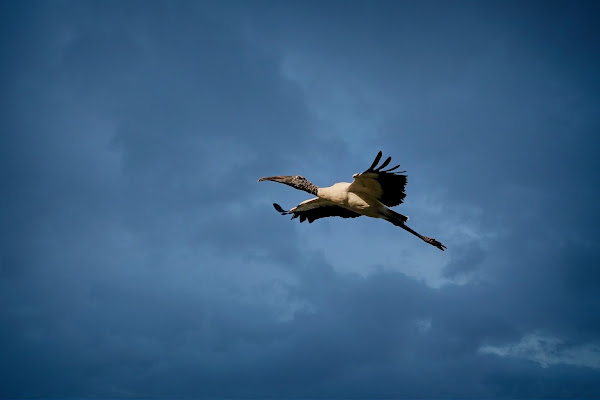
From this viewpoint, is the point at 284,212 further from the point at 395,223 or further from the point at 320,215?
the point at 395,223

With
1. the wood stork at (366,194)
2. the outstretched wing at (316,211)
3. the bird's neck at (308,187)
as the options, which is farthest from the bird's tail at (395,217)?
the bird's neck at (308,187)

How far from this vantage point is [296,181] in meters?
23.5

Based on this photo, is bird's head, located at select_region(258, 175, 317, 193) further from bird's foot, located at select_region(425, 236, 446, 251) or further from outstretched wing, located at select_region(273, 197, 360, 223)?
bird's foot, located at select_region(425, 236, 446, 251)

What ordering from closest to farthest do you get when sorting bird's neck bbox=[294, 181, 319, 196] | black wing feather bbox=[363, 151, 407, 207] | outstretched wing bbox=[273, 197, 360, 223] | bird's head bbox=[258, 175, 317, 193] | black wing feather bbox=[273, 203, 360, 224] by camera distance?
black wing feather bbox=[363, 151, 407, 207] < bird's neck bbox=[294, 181, 319, 196] < bird's head bbox=[258, 175, 317, 193] < outstretched wing bbox=[273, 197, 360, 223] < black wing feather bbox=[273, 203, 360, 224]

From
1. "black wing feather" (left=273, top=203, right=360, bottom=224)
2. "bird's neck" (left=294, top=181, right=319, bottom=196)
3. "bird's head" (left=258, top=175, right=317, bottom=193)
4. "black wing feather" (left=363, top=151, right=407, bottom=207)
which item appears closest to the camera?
"black wing feather" (left=363, top=151, right=407, bottom=207)

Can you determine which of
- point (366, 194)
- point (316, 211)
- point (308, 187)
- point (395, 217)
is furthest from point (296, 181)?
point (395, 217)

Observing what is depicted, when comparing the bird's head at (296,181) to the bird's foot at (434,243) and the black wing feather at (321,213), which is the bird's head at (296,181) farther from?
the bird's foot at (434,243)

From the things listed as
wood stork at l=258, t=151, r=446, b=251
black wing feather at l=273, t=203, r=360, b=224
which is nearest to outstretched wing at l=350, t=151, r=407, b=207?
wood stork at l=258, t=151, r=446, b=251

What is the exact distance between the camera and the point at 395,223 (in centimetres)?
2289

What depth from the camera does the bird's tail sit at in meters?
22.5

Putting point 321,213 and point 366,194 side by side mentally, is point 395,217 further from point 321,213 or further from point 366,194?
point 321,213

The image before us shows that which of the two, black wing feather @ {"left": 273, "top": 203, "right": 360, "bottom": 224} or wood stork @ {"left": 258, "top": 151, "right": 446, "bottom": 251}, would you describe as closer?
wood stork @ {"left": 258, "top": 151, "right": 446, "bottom": 251}

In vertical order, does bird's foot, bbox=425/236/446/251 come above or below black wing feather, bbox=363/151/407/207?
below

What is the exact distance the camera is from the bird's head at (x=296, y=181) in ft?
76.4
